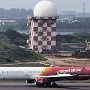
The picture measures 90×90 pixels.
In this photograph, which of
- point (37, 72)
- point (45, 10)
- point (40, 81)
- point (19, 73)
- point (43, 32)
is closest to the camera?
point (40, 81)

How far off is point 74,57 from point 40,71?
50807 millimetres

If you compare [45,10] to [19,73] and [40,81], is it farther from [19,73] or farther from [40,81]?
[40,81]

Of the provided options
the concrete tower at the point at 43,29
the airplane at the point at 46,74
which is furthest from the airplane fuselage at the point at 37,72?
the concrete tower at the point at 43,29

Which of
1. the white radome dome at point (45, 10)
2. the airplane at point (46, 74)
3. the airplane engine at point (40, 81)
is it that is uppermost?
the white radome dome at point (45, 10)

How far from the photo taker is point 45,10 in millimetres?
129250

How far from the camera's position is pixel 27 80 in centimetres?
6719

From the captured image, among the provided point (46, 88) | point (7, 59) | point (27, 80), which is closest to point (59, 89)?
point (46, 88)

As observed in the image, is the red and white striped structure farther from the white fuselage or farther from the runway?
the white fuselage

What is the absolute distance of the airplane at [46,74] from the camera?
65812mm

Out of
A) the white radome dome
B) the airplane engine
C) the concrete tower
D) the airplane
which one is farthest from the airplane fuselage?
the white radome dome

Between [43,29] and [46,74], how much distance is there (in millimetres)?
58399

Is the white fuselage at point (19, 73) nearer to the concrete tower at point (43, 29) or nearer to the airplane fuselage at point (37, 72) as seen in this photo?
the airplane fuselage at point (37, 72)

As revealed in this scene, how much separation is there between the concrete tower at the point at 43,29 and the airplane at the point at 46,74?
189 feet

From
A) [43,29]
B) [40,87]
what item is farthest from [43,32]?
[40,87]
